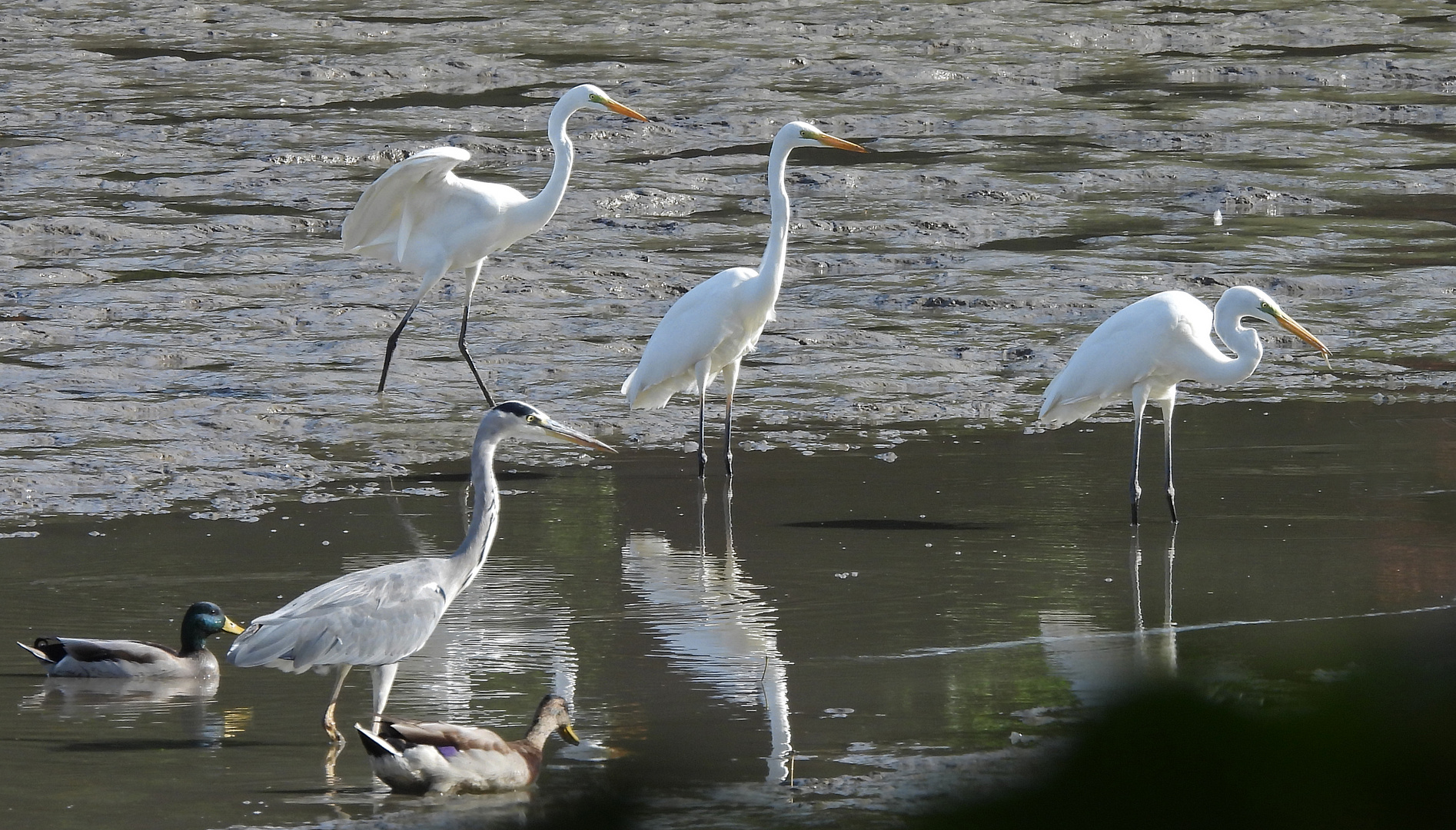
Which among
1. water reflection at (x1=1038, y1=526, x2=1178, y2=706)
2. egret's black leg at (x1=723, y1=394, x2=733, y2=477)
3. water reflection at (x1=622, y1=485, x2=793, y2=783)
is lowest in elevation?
water reflection at (x1=1038, y1=526, x2=1178, y2=706)

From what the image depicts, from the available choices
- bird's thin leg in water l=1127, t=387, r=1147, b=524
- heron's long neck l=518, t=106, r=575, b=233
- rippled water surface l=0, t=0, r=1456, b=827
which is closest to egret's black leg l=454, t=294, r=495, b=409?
rippled water surface l=0, t=0, r=1456, b=827

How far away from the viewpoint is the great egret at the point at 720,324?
896 cm

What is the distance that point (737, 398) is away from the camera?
34.5 feet

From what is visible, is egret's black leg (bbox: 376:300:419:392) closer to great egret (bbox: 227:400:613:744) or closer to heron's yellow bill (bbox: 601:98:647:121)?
heron's yellow bill (bbox: 601:98:647:121)

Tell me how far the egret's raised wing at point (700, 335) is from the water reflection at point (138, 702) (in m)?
3.85

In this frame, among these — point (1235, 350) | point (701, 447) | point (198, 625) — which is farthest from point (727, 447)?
point (198, 625)

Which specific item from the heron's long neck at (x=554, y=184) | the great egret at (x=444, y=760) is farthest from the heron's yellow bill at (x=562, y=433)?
the heron's long neck at (x=554, y=184)

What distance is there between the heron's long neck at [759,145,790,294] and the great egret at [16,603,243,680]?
12.9ft

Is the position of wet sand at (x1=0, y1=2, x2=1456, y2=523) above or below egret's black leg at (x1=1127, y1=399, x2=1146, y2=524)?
above

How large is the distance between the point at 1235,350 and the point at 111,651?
5250 millimetres

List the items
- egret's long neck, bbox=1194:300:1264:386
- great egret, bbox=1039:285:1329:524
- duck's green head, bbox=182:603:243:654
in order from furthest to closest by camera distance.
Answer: egret's long neck, bbox=1194:300:1264:386
great egret, bbox=1039:285:1329:524
duck's green head, bbox=182:603:243:654

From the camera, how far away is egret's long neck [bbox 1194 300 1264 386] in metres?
8.16

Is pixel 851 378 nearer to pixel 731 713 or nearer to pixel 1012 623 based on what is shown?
pixel 1012 623

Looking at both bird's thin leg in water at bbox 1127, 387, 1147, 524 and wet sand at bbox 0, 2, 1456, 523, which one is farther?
wet sand at bbox 0, 2, 1456, 523
